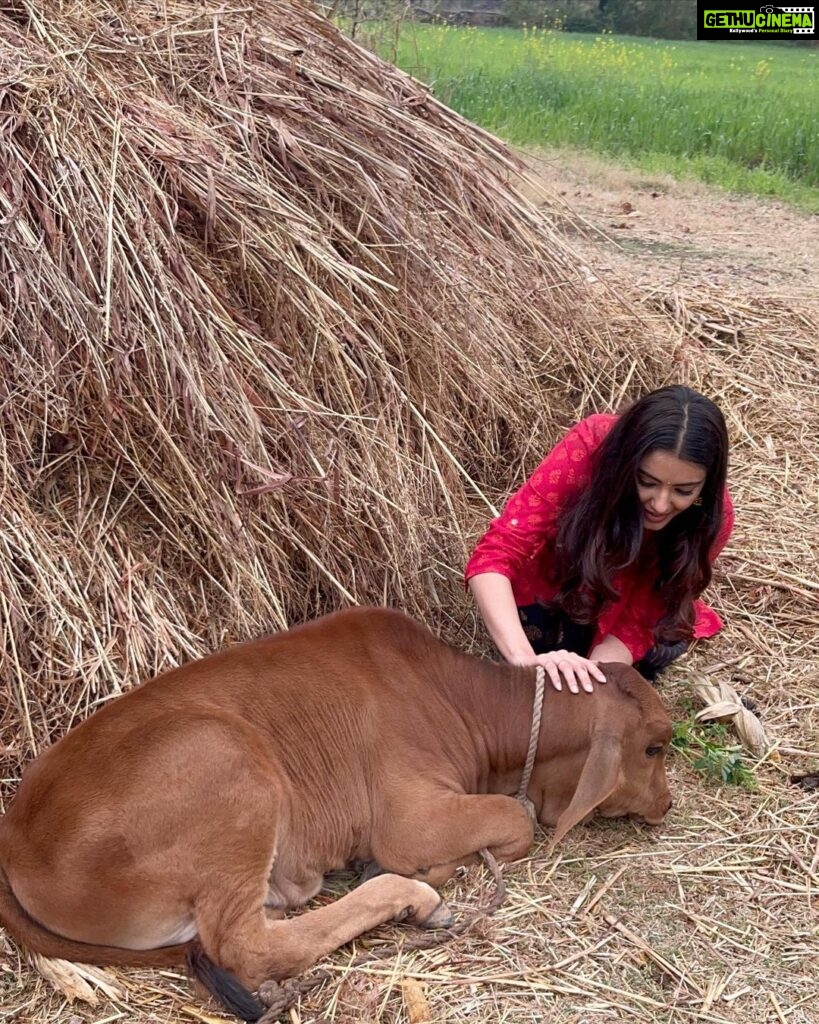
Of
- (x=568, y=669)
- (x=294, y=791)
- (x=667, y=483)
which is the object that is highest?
(x=667, y=483)

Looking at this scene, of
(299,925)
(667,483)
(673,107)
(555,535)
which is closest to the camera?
(299,925)

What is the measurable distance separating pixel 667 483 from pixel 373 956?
5.83 feet

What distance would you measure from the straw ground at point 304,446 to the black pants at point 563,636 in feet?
0.55

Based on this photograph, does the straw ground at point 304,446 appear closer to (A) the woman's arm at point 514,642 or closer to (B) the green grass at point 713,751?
(B) the green grass at point 713,751

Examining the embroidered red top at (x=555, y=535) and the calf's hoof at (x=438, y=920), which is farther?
the embroidered red top at (x=555, y=535)

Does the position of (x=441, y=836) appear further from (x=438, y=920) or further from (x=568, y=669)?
(x=568, y=669)

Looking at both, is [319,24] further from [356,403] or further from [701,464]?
[701,464]

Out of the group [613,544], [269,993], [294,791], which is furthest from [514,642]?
[269,993]

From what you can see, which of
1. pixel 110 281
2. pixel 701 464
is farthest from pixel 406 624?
pixel 110 281

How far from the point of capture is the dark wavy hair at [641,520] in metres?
4.02

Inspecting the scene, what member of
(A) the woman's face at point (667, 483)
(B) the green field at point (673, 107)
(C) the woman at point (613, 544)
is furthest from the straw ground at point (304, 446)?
(B) the green field at point (673, 107)

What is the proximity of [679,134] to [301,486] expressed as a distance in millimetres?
10758

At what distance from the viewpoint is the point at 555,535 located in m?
4.57

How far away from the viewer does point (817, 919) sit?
12.2ft
